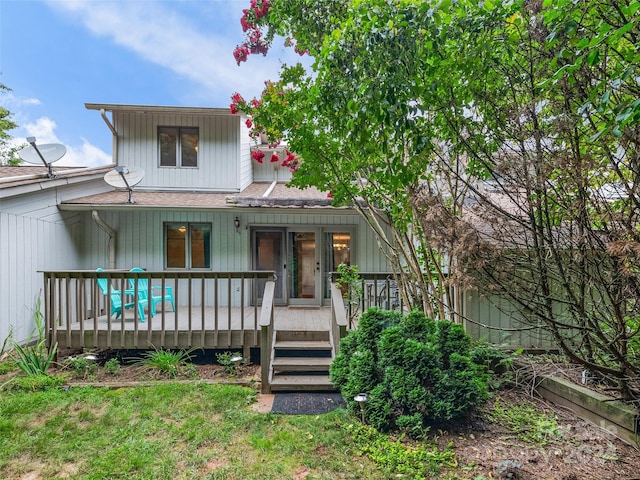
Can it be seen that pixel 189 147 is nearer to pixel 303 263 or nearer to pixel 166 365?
pixel 303 263

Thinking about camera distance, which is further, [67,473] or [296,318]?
[296,318]

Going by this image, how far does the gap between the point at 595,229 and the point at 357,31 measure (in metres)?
2.55

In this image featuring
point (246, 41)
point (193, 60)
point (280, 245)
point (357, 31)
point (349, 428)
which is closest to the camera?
point (357, 31)

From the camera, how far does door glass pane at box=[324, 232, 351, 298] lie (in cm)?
774

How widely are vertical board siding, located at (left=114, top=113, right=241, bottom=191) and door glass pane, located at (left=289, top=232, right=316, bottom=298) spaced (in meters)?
2.21

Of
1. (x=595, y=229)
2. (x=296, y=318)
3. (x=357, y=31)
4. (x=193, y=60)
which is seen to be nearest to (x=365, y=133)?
(x=357, y=31)

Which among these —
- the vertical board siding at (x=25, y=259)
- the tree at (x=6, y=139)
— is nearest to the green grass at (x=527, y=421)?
the vertical board siding at (x=25, y=259)

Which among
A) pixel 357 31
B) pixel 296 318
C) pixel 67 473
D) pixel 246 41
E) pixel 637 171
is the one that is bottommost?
pixel 67 473

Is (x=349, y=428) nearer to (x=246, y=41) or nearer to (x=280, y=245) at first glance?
(x=280, y=245)

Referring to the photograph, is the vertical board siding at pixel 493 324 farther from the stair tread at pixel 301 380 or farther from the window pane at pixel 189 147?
the window pane at pixel 189 147

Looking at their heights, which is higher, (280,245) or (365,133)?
(365,133)

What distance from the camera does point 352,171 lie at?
453cm

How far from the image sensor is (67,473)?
106 inches

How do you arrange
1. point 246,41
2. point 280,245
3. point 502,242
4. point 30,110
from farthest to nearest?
point 30,110 < point 280,245 < point 246,41 < point 502,242
